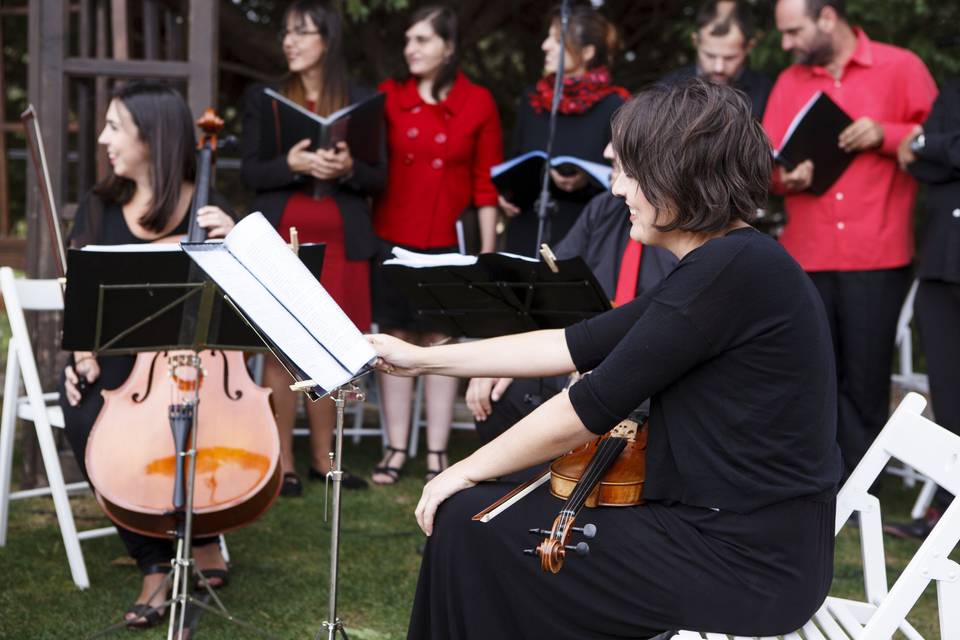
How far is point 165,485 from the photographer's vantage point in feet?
10.4

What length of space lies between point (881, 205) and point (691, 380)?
2664 mm

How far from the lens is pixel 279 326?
7.06ft

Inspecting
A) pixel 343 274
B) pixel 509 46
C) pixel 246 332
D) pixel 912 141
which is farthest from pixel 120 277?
pixel 509 46

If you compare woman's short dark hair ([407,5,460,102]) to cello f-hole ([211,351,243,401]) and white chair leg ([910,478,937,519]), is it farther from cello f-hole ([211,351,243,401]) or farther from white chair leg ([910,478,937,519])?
white chair leg ([910,478,937,519])

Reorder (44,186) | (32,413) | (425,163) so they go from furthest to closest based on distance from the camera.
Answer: (425,163) → (32,413) → (44,186)

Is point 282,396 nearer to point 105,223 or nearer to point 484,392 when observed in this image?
point 105,223

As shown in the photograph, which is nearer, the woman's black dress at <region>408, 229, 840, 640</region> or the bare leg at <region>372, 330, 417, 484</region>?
the woman's black dress at <region>408, 229, 840, 640</region>

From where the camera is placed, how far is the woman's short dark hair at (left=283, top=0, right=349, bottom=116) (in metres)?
4.77

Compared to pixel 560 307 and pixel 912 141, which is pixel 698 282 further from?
pixel 912 141

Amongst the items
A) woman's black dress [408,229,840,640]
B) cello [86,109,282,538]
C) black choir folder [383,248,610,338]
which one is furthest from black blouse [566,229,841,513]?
cello [86,109,282,538]

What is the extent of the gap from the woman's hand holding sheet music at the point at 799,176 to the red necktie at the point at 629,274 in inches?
39.1

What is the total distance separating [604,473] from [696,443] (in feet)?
0.63

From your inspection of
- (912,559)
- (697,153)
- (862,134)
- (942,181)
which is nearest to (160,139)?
(697,153)

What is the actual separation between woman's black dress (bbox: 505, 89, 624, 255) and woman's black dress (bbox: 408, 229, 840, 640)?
7.84ft
